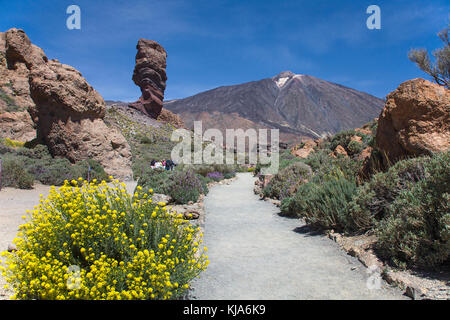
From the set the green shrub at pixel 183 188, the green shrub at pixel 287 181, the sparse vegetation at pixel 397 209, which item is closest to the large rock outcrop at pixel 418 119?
the sparse vegetation at pixel 397 209

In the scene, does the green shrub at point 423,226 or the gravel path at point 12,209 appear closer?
the green shrub at point 423,226

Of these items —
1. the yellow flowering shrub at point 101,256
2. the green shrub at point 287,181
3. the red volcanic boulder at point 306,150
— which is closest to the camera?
the yellow flowering shrub at point 101,256

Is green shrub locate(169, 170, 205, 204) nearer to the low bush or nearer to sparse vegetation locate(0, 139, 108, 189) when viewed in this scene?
sparse vegetation locate(0, 139, 108, 189)

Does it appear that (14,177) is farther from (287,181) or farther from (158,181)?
(287,181)

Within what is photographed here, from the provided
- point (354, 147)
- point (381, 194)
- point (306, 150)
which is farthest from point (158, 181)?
point (306, 150)

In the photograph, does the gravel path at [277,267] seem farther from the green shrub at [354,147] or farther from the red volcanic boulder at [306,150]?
the red volcanic boulder at [306,150]

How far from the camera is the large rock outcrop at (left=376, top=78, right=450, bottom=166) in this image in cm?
507

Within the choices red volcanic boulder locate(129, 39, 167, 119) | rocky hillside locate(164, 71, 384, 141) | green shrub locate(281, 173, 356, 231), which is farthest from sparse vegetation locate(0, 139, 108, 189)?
rocky hillside locate(164, 71, 384, 141)

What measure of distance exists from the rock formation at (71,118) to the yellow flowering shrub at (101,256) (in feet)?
37.4

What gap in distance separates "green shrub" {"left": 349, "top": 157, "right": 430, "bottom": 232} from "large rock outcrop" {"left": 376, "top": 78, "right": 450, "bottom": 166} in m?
0.65

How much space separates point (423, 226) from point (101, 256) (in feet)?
11.3

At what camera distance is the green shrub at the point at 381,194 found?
4520mm

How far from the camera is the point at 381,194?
15.6ft
